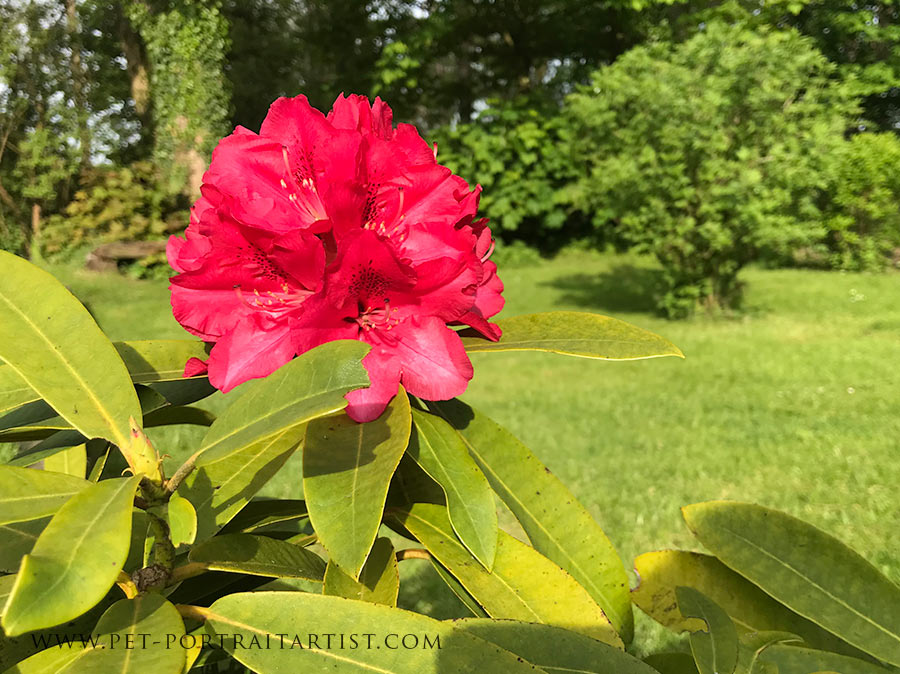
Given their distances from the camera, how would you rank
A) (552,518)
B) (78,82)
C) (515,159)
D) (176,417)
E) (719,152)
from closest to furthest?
1. (552,518)
2. (176,417)
3. (719,152)
4. (78,82)
5. (515,159)

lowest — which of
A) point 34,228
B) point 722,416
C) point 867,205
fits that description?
point 722,416

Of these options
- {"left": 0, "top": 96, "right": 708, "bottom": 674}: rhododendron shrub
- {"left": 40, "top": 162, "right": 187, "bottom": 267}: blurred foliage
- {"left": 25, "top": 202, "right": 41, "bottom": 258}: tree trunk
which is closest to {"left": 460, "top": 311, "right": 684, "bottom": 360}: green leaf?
{"left": 0, "top": 96, "right": 708, "bottom": 674}: rhododendron shrub

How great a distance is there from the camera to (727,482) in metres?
3.68

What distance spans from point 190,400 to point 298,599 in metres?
0.30

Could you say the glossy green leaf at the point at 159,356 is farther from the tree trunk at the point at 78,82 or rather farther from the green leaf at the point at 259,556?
→ the tree trunk at the point at 78,82

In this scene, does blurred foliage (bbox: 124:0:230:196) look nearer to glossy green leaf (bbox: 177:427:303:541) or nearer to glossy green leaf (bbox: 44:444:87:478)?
glossy green leaf (bbox: 44:444:87:478)

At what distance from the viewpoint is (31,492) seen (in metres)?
0.50

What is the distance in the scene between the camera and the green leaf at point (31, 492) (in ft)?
1.56

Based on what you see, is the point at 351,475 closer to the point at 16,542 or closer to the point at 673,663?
the point at 16,542

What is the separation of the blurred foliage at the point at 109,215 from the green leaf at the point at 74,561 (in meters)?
11.3

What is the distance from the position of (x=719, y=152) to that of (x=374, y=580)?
23.7 ft

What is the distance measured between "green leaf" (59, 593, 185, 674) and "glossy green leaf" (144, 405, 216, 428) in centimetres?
29

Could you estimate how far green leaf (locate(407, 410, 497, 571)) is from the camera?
619 mm

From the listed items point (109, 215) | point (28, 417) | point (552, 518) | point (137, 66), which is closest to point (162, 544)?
point (28, 417)
